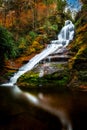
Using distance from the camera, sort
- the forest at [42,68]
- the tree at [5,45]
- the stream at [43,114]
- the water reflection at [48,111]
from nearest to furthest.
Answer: the stream at [43,114], the water reflection at [48,111], the forest at [42,68], the tree at [5,45]

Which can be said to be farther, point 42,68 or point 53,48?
point 53,48

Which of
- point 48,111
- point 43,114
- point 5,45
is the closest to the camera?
point 43,114

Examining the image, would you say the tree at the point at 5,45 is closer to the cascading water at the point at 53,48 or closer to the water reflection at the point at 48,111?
the cascading water at the point at 53,48

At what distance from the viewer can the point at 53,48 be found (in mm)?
29172

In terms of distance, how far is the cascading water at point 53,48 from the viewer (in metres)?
24.3

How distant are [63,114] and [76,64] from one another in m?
11.3

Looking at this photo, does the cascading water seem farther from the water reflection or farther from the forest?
the water reflection

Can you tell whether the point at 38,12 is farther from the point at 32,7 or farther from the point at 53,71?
the point at 53,71

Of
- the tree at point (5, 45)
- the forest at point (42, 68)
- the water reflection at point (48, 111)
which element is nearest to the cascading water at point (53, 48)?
the forest at point (42, 68)

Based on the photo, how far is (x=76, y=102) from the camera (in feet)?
42.7

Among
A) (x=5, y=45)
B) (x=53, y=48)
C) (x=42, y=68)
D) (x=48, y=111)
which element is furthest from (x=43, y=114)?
(x=53, y=48)

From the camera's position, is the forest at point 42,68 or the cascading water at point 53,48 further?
the cascading water at point 53,48

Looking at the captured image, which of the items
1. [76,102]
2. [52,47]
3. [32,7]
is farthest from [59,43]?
[76,102]

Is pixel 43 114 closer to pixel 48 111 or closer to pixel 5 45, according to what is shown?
pixel 48 111
